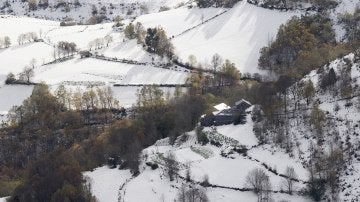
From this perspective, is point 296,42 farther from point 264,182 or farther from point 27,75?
point 264,182

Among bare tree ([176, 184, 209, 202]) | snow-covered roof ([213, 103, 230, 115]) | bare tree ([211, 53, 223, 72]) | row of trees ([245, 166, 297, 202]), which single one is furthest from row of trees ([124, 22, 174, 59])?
bare tree ([176, 184, 209, 202])

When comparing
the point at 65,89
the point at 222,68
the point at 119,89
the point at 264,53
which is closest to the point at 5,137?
the point at 65,89

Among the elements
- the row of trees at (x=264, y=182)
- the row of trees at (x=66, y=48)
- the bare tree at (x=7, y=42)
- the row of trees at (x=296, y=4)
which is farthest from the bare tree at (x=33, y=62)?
the row of trees at (x=264, y=182)

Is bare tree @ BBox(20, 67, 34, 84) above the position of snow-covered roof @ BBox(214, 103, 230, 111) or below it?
above

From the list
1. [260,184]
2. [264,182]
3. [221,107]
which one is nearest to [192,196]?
[260,184]

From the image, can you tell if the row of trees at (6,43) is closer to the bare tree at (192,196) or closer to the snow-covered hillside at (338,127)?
the snow-covered hillside at (338,127)

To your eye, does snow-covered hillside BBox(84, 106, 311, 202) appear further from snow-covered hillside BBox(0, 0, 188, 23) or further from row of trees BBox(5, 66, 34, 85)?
snow-covered hillside BBox(0, 0, 188, 23)
